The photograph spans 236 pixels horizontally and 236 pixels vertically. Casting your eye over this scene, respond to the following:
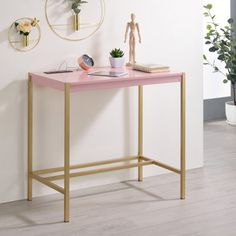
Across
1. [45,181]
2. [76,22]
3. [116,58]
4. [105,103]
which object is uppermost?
[76,22]

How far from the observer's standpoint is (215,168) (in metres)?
4.96

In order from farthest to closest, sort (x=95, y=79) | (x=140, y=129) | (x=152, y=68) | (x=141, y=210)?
1. (x=140, y=129)
2. (x=152, y=68)
3. (x=141, y=210)
4. (x=95, y=79)

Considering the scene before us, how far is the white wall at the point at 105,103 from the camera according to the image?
13.5ft

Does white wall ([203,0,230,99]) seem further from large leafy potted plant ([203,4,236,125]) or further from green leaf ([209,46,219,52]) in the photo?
green leaf ([209,46,219,52])

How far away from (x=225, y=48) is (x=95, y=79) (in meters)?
2.75

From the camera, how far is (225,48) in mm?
6312

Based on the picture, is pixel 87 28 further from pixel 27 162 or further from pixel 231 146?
pixel 231 146

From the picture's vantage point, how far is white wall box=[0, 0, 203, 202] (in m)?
4.12

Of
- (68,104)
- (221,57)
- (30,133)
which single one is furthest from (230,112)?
(68,104)

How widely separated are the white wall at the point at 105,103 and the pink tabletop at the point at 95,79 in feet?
0.62

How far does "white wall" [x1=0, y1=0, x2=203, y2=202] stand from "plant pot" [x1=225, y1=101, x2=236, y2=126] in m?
1.57

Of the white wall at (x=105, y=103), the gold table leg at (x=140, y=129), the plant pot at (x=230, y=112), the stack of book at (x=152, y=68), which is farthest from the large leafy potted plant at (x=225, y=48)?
the stack of book at (x=152, y=68)

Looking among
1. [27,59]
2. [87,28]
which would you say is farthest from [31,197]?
[87,28]

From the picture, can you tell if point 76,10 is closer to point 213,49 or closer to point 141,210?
point 141,210
